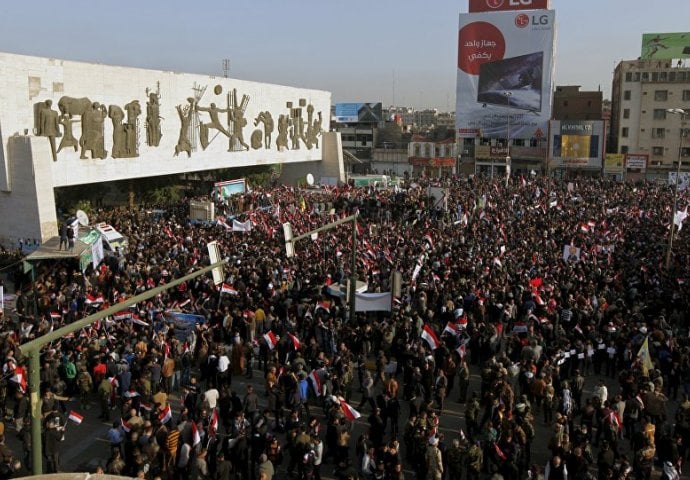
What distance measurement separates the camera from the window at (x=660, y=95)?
59.3 metres

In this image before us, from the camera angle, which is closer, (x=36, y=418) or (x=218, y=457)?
(x=36, y=418)

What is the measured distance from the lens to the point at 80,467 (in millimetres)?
10180

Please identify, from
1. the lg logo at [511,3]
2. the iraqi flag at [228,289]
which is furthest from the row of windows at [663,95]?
the iraqi flag at [228,289]

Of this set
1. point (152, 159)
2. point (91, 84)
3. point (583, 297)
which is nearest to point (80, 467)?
point (583, 297)

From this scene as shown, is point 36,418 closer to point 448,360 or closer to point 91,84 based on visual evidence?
point 448,360

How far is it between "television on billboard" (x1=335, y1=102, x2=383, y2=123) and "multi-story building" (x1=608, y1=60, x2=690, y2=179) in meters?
31.4

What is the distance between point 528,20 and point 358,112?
2921 cm

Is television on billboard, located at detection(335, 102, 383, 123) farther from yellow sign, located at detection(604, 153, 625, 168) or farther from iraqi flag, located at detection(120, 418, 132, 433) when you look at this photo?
iraqi flag, located at detection(120, 418, 132, 433)

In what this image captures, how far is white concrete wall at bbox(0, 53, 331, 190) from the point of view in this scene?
2511 centimetres

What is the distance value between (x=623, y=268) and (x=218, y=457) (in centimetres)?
1569

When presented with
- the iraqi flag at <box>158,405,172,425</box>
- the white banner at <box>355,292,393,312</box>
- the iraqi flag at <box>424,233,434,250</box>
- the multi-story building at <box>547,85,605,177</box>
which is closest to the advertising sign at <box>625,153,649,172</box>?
the multi-story building at <box>547,85,605,177</box>

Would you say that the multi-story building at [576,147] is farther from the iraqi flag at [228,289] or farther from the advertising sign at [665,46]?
the iraqi flag at [228,289]

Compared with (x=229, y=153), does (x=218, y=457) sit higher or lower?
lower

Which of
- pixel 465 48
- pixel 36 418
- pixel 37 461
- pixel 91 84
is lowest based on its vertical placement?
pixel 37 461
